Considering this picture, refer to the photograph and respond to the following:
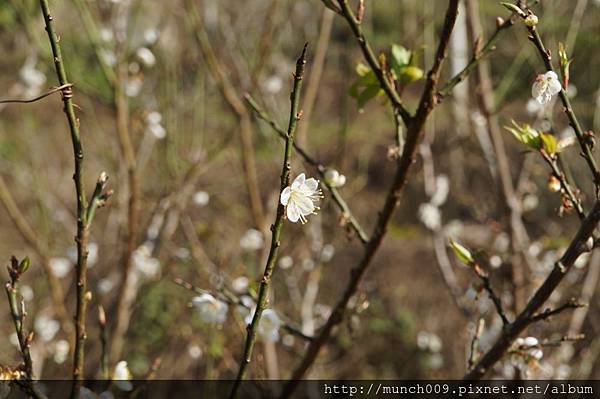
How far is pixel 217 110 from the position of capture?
281 inches

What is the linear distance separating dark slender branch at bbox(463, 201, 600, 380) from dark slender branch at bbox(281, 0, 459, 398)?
29 cm

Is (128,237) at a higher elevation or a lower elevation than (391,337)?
lower

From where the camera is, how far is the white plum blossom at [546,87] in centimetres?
98

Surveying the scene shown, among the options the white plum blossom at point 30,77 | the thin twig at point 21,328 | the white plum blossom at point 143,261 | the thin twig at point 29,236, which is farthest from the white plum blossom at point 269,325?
the white plum blossom at point 30,77

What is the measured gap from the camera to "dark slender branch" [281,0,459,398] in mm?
944

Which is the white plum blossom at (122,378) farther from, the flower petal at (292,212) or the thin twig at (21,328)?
the flower petal at (292,212)

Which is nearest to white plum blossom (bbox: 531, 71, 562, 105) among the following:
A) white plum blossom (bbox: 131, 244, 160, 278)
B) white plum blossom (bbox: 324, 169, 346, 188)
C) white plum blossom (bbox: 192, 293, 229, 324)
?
white plum blossom (bbox: 324, 169, 346, 188)

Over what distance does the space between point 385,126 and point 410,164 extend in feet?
21.9

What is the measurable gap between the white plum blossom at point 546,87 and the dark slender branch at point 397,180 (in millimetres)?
185

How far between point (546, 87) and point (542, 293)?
0.36 metres

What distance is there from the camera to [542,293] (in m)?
1.03

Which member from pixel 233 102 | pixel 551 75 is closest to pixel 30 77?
pixel 233 102

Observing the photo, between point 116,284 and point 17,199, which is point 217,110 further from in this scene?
point 116,284

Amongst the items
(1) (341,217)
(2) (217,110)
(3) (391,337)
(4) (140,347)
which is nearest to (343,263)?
(3) (391,337)
